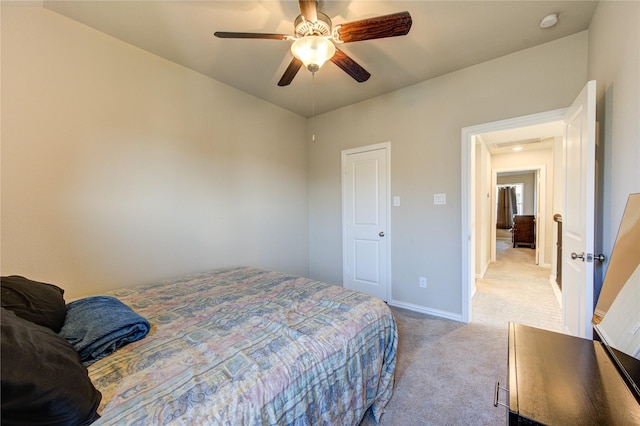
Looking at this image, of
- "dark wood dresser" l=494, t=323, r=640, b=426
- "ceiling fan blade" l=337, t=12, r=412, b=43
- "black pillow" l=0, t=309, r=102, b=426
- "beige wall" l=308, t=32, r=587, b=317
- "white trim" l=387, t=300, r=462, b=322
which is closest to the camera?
"black pillow" l=0, t=309, r=102, b=426

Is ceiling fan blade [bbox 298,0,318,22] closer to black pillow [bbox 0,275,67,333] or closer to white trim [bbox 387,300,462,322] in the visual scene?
black pillow [bbox 0,275,67,333]

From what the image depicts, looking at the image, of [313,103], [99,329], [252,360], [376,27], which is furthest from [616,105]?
[99,329]

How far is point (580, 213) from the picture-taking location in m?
1.73

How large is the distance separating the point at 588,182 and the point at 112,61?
3.55m

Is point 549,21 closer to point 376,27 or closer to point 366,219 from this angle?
point 376,27

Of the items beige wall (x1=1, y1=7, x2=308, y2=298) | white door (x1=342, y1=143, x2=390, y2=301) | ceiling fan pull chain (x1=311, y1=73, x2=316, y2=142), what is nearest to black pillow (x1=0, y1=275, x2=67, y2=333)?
beige wall (x1=1, y1=7, x2=308, y2=298)

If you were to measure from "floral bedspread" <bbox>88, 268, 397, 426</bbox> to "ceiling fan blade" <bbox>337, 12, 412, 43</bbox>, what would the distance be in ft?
5.42

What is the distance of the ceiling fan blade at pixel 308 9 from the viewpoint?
4.40ft

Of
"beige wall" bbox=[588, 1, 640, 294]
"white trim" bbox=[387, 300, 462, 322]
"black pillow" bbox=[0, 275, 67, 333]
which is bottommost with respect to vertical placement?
"white trim" bbox=[387, 300, 462, 322]

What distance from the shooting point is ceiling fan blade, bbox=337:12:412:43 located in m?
1.42

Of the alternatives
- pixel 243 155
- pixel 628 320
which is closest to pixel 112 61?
pixel 243 155

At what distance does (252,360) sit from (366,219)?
2624 millimetres

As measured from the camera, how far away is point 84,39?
1964 mm

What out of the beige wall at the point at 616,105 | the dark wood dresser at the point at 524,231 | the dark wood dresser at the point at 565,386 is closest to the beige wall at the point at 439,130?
the beige wall at the point at 616,105
